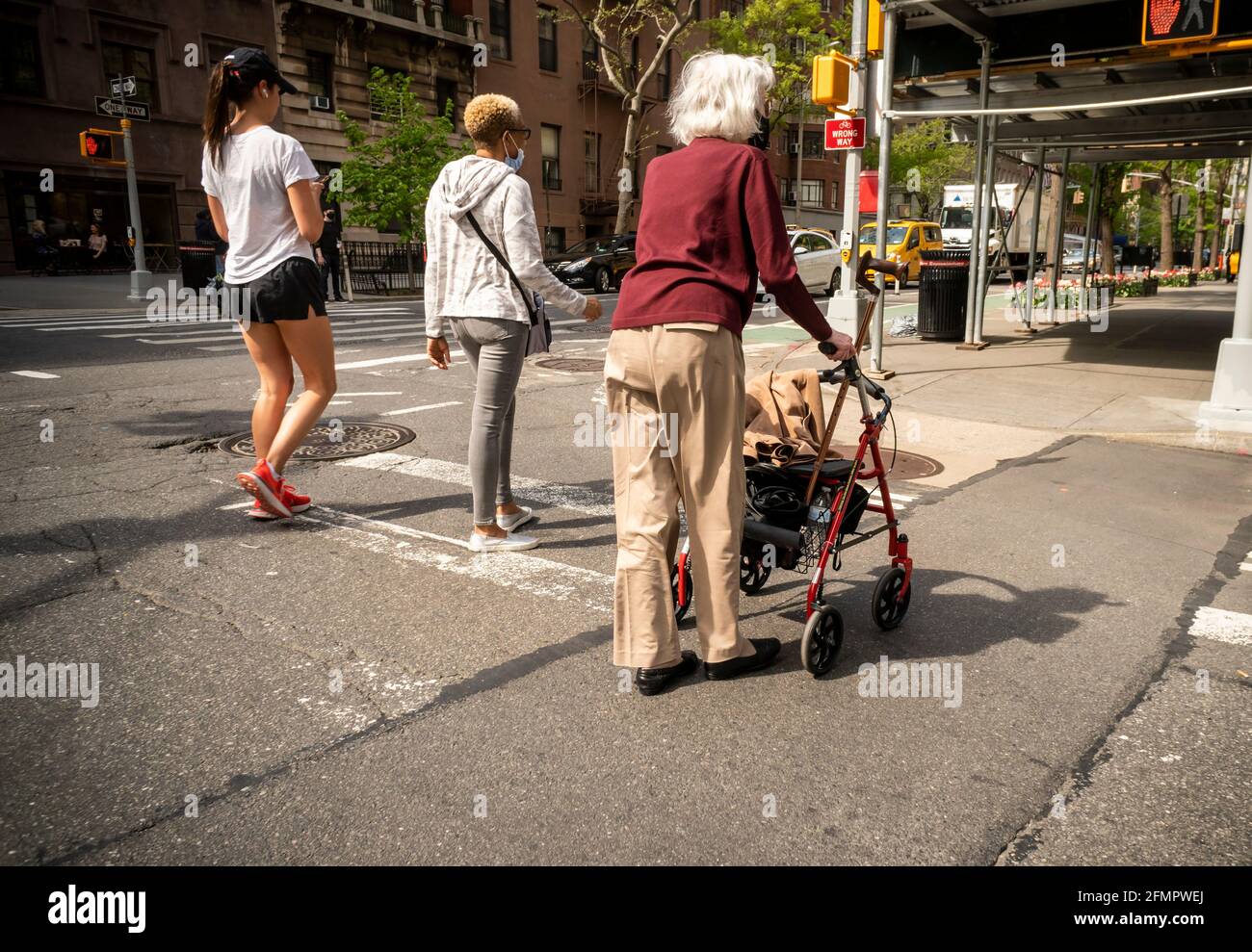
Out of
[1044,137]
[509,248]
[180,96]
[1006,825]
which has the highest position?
[180,96]

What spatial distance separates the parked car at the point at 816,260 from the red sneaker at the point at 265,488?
69.1ft

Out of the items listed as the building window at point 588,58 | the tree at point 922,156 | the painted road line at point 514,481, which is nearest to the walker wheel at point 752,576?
the painted road line at point 514,481

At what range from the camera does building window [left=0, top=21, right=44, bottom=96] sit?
985 inches

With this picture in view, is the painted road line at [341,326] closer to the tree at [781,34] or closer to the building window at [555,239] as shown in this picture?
the building window at [555,239]

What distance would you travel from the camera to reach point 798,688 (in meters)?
3.44

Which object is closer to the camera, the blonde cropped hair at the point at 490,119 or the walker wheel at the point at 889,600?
the walker wheel at the point at 889,600

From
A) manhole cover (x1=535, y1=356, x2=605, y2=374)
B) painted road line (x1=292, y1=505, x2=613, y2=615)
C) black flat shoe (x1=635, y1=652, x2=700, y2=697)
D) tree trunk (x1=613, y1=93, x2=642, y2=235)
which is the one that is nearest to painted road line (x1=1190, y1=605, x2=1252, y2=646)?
black flat shoe (x1=635, y1=652, x2=700, y2=697)

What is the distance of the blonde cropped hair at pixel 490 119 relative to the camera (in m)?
4.50

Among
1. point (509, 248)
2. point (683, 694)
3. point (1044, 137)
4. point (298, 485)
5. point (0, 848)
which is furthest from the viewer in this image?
point (1044, 137)

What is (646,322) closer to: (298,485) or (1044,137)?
(298,485)

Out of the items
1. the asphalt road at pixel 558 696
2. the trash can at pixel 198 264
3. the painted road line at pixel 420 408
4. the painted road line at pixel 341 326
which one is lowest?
the asphalt road at pixel 558 696

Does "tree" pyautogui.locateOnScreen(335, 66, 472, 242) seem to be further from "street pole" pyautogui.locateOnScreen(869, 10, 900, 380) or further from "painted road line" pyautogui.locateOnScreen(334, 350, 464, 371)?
"street pole" pyautogui.locateOnScreen(869, 10, 900, 380)

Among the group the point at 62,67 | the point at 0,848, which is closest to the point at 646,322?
the point at 0,848

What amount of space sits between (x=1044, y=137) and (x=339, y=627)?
54.5 feet
